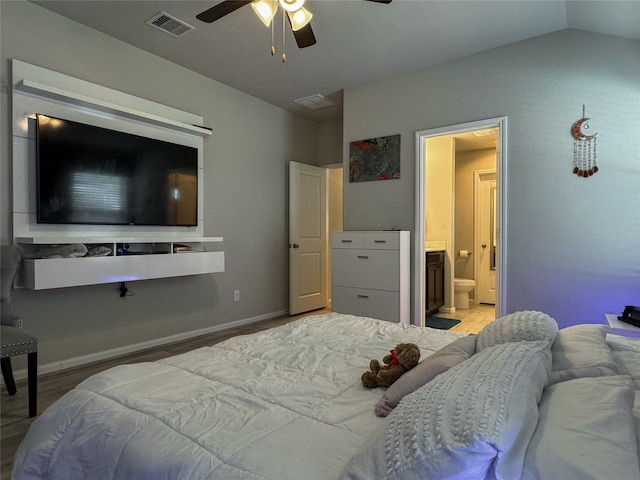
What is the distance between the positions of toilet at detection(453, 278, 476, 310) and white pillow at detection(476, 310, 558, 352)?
159 inches

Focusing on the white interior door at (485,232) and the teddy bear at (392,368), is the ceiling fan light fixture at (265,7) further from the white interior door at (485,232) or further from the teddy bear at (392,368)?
the white interior door at (485,232)

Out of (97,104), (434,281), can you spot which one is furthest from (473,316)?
(97,104)

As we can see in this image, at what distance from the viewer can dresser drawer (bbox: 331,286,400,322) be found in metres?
3.53

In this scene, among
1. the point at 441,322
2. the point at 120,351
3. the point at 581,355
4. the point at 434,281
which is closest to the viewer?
the point at 581,355

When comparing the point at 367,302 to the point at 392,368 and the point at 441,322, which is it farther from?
the point at 392,368

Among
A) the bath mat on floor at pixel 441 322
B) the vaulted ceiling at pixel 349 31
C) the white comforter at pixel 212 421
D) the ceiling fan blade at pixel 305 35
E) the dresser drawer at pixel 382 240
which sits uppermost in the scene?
the vaulted ceiling at pixel 349 31

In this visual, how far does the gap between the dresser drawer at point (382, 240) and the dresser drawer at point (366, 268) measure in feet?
0.16

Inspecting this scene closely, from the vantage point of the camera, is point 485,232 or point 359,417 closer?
point 359,417

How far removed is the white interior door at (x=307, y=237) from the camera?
4.81m

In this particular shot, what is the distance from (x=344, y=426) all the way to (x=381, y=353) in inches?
25.1

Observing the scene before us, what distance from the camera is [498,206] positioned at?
3.28 m

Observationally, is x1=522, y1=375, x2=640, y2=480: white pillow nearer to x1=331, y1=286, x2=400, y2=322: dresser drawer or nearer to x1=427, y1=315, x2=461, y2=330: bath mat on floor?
x1=331, y1=286, x2=400, y2=322: dresser drawer

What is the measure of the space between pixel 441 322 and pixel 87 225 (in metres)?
3.82

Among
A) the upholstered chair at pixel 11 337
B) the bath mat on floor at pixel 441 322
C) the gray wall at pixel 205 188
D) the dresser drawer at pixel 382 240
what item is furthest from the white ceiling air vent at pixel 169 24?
the bath mat on floor at pixel 441 322
